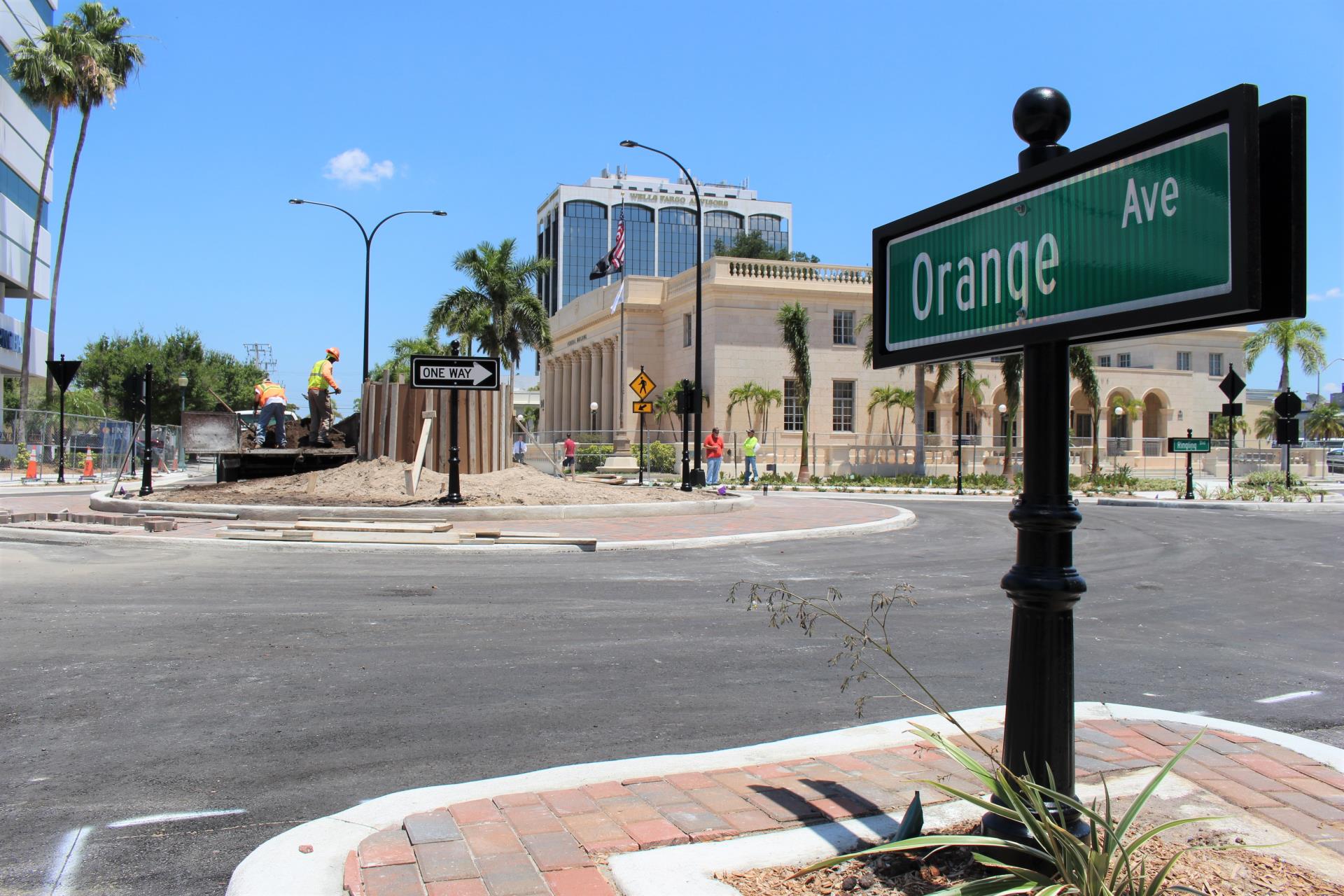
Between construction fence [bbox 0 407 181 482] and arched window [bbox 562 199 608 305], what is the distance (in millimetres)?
126025

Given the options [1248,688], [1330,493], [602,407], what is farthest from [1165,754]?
[602,407]

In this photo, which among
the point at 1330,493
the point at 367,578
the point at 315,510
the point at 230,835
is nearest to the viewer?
the point at 230,835

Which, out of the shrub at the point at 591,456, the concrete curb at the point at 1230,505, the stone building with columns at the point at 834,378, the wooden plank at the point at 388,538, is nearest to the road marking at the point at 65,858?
the wooden plank at the point at 388,538

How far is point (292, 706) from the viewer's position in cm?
519

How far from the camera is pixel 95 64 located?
41.8 metres

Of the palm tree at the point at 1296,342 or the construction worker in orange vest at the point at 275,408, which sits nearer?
the construction worker in orange vest at the point at 275,408

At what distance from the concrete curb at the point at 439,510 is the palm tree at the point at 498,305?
1119 inches

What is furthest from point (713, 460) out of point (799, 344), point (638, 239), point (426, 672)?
point (638, 239)

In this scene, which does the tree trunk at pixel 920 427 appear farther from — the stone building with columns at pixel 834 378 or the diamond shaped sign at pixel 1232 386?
the diamond shaped sign at pixel 1232 386

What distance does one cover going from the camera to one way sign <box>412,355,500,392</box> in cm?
1633

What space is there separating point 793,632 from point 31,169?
4957 cm

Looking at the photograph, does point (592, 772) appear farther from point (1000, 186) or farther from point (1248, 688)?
point (1248, 688)

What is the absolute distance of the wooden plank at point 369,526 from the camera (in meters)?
13.5

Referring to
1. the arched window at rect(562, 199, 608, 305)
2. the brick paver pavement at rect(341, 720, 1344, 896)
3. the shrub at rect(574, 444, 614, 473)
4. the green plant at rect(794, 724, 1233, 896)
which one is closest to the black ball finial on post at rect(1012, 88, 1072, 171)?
the green plant at rect(794, 724, 1233, 896)
